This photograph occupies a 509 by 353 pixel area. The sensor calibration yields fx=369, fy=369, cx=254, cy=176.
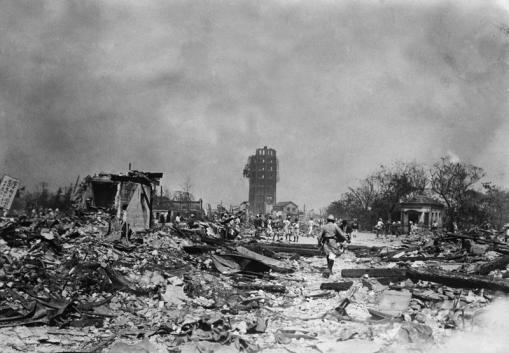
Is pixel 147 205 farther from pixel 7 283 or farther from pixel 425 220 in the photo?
pixel 425 220

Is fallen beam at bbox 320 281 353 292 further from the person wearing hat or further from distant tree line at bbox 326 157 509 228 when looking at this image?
distant tree line at bbox 326 157 509 228

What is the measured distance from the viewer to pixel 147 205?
1670cm

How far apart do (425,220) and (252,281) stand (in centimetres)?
3972

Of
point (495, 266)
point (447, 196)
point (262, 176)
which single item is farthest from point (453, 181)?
point (262, 176)

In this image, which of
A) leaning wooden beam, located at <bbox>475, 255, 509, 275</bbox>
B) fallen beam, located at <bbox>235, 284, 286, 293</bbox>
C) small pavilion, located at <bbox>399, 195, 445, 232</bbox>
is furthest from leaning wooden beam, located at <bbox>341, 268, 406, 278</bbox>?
small pavilion, located at <bbox>399, 195, 445, 232</bbox>

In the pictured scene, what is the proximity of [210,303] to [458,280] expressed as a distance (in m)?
4.84

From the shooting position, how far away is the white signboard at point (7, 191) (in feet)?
57.0

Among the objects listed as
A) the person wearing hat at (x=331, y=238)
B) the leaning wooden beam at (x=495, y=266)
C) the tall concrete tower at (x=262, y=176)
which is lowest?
the leaning wooden beam at (x=495, y=266)

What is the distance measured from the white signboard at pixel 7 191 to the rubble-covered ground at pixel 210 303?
9.21 m

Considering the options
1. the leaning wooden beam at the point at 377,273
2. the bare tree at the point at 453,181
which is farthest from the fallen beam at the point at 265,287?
the bare tree at the point at 453,181

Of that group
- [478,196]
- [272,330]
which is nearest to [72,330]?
[272,330]

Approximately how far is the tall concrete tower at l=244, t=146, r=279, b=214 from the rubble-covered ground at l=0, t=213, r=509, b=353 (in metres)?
85.5

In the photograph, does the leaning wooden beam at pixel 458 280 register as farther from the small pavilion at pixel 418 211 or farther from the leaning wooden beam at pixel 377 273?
the small pavilion at pixel 418 211

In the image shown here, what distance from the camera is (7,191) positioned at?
58.1 feet
